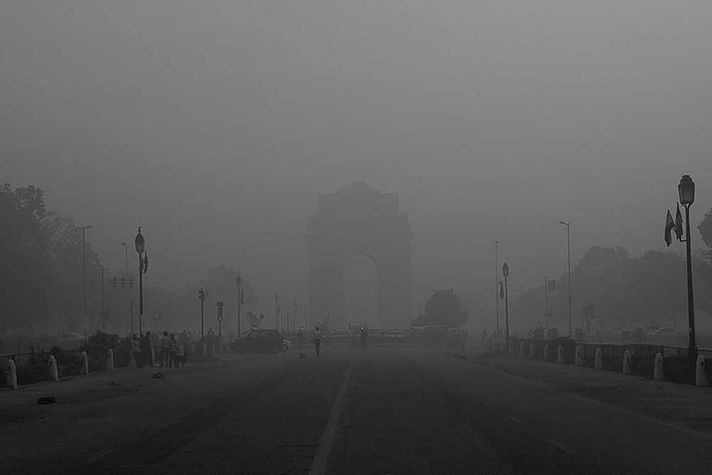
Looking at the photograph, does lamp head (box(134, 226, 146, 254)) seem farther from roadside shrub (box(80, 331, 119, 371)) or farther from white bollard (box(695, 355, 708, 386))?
white bollard (box(695, 355, 708, 386))

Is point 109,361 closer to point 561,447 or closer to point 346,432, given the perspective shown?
point 346,432

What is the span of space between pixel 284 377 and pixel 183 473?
23322mm

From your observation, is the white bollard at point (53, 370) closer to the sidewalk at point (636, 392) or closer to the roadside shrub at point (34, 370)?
the roadside shrub at point (34, 370)

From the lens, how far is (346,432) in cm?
1702

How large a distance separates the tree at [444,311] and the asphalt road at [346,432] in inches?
3571

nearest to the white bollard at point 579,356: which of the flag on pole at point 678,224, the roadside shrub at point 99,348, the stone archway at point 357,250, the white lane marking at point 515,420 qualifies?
the flag on pole at point 678,224

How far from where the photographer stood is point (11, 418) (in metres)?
21.3

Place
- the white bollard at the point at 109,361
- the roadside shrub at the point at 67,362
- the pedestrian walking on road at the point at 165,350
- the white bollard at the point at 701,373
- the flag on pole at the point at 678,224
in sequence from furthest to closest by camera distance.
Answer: the pedestrian walking on road at the point at 165,350
the white bollard at the point at 109,361
the roadside shrub at the point at 67,362
the flag on pole at the point at 678,224
the white bollard at the point at 701,373

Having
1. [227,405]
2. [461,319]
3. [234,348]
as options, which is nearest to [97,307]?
[234,348]

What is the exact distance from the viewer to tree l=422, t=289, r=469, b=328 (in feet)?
396

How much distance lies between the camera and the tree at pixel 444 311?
120562 millimetres

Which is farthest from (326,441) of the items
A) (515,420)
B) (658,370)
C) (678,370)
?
(658,370)

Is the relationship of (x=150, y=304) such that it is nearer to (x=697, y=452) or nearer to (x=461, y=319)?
(x=461, y=319)

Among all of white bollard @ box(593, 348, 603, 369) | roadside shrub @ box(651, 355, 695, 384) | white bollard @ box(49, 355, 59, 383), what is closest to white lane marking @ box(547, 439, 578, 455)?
roadside shrub @ box(651, 355, 695, 384)
